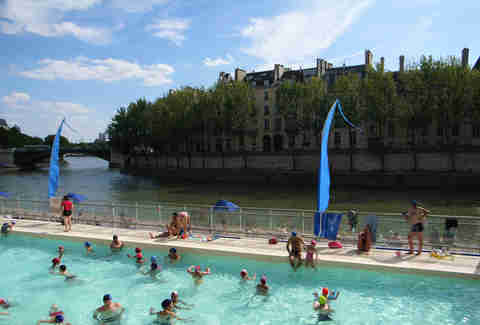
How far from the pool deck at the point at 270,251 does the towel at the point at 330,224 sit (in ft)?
1.34

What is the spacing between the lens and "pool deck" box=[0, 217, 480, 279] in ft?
36.3

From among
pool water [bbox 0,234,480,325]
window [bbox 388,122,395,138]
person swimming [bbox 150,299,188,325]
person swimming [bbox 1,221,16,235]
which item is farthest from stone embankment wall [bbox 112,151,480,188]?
person swimming [bbox 150,299,188,325]

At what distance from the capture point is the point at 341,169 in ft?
181

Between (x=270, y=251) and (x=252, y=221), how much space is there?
2316 mm

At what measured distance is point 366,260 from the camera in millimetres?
11828

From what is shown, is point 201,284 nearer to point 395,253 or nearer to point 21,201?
point 395,253

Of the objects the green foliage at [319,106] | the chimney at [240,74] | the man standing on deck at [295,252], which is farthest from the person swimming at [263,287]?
the chimney at [240,74]

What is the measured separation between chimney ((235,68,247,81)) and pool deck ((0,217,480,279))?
218 feet

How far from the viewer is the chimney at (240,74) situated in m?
80.3

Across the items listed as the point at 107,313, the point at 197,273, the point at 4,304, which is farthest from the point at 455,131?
the point at 4,304

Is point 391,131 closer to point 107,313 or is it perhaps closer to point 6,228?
point 6,228

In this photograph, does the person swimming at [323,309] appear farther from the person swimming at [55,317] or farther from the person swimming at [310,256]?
the person swimming at [55,317]

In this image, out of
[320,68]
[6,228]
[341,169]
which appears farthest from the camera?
[320,68]

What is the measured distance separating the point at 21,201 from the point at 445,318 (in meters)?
21.8
